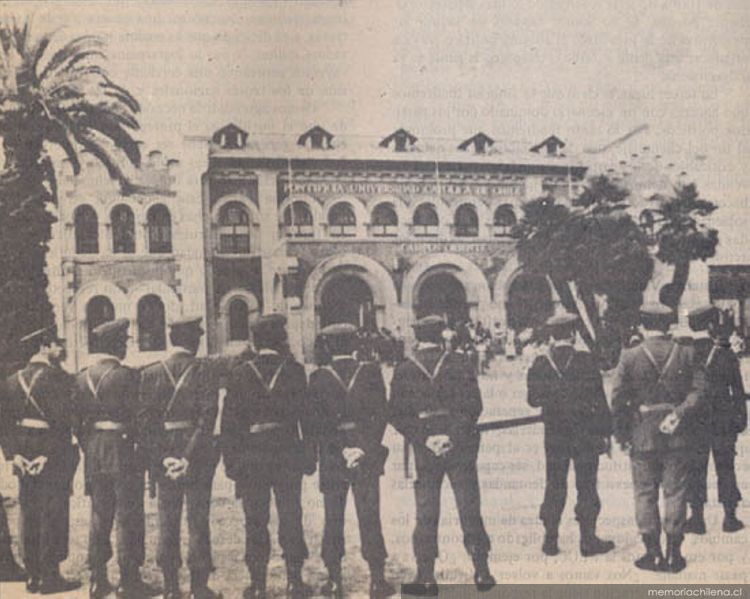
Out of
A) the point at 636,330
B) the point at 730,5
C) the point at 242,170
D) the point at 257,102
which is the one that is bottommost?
the point at 636,330

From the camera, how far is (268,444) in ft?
8.65

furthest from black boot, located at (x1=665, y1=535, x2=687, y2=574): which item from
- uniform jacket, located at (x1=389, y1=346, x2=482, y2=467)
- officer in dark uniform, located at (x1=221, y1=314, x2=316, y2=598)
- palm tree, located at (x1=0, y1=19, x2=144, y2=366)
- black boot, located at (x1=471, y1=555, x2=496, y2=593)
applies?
palm tree, located at (x1=0, y1=19, x2=144, y2=366)

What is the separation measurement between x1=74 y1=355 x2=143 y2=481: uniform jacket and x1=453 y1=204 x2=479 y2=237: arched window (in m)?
1.20

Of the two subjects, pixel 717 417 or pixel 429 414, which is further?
pixel 717 417

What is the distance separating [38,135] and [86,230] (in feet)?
1.13

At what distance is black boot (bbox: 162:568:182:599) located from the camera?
266 centimetres

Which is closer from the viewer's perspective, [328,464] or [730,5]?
[328,464]

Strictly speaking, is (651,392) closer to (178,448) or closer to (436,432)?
(436,432)

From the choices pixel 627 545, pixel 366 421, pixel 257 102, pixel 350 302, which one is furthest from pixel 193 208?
pixel 627 545

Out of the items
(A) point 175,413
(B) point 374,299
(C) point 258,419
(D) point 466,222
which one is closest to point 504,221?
(D) point 466,222

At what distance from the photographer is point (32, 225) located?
268 centimetres

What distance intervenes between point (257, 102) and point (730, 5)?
1.69 metres

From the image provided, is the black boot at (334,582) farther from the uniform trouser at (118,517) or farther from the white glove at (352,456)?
the uniform trouser at (118,517)

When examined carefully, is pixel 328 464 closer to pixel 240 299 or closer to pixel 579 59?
pixel 240 299
